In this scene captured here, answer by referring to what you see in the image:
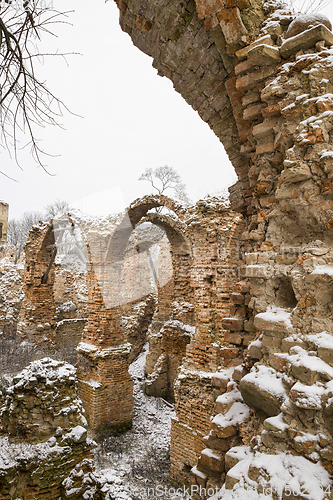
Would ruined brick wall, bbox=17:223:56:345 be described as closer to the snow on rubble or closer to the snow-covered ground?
the snow-covered ground

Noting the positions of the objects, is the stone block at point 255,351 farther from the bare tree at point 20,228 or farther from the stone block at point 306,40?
the bare tree at point 20,228

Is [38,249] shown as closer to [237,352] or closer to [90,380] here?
[90,380]

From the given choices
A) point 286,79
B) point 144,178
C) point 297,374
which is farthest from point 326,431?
point 144,178

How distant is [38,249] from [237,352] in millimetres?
9739

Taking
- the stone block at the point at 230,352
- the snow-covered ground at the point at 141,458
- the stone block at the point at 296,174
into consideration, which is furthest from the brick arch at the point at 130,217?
the stone block at the point at 296,174

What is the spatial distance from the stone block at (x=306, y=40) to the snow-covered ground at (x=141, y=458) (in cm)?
480

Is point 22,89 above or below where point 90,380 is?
above

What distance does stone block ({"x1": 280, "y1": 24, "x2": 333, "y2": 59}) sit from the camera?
1.63 m

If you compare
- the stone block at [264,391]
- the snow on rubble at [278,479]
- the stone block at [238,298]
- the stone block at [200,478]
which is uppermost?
the stone block at [238,298]

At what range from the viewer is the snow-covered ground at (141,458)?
16.3ft

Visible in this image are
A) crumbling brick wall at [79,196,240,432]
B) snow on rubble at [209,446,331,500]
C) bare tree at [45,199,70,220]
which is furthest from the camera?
bare tree at [45,199,70,220]

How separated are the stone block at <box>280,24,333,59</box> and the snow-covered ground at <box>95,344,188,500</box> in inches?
189

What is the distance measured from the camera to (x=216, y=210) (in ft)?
20.8

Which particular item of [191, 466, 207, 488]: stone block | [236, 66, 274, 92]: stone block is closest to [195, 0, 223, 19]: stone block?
[236, 66, 274, 92]: stone block
